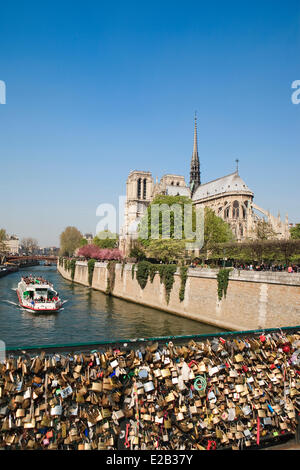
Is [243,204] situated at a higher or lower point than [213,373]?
higher

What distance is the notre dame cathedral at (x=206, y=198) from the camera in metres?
66.0

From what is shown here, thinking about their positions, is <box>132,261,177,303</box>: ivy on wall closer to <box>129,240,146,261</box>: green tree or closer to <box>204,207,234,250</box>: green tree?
<box>204,207,234,250</box>: green tree

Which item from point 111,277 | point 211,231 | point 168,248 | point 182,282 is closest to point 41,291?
point 182,282

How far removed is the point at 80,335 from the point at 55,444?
1763 centimetres

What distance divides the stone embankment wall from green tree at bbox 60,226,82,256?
92.9 meters

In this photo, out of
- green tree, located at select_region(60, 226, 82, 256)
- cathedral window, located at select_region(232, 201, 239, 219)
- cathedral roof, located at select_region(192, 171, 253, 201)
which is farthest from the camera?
green tree, located at select_region(60, 226, 82, 256)

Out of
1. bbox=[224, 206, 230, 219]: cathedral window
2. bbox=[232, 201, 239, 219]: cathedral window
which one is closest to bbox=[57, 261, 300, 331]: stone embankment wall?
bbox=[232, 201, 239, 219]: cathedral window

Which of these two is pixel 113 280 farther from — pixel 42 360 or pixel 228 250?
pixel 42 360

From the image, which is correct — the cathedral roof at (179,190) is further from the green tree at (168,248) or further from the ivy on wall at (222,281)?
the ivy on wall at (222,281)

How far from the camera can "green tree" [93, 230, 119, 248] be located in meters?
104

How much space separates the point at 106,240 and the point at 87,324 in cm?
7840

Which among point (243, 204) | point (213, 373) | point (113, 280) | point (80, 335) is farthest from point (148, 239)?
point (213, 373)

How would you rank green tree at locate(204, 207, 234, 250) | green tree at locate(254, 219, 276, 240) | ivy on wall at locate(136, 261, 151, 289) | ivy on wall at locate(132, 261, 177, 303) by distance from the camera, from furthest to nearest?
green tree at locate(204, 207, 234, 250) < green tree at locate(254, 219, 276, 240) < ivy on wall at locate(136, 261, 151, 289) < ivy on wall at locate(132, 261, 177, 303)
